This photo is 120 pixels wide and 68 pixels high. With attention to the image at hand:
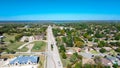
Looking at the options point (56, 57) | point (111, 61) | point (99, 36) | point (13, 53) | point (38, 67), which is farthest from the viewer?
point (99, 36)

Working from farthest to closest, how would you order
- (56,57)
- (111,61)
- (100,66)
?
(56,57) → (111,61) → (100,66)

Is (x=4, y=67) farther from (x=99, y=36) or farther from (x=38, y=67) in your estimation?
(x=99, y=36)

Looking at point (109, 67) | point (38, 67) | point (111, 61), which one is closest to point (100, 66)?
point (109, 67)

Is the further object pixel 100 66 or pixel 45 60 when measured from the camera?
pixel 45 60

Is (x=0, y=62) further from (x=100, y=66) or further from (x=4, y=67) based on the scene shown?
(x=100, y=66)

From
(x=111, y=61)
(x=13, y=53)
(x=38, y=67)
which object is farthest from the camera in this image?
(x=13, y=53)

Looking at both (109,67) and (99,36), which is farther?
(99,36)

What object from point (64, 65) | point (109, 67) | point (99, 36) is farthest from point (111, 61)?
point (99, 36)

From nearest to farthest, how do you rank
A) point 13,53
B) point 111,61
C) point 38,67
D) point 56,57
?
1. point 38,67
2. point 111,61
3. point 56,57
4. point 13,53

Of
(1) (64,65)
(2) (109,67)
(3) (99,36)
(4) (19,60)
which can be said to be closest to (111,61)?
(2) (109,67)
